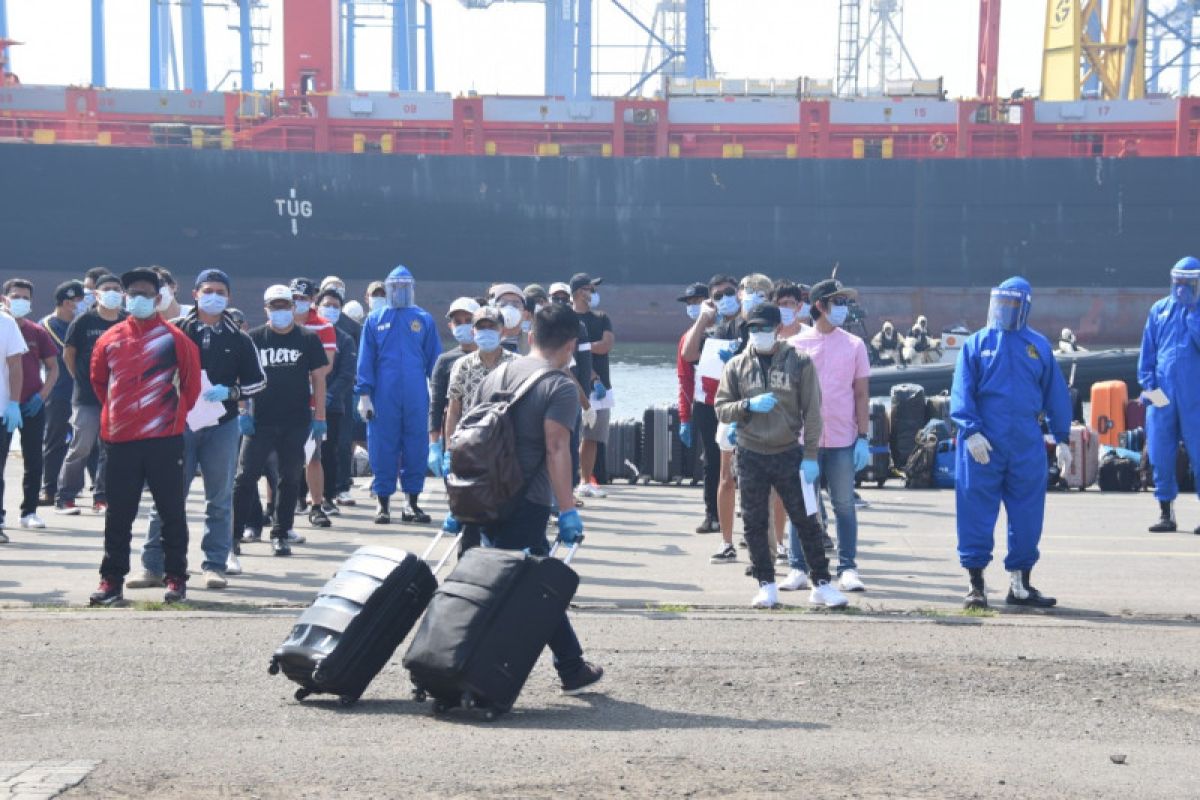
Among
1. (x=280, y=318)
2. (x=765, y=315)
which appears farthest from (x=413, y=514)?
(x=765, y=315)

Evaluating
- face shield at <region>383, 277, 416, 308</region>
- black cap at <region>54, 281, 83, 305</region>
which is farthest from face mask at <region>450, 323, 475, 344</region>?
black cap at <region>54, 281, 83, 305</region>

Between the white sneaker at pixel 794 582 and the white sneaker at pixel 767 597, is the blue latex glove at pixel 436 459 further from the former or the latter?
the white sneaker at pixel 794 582

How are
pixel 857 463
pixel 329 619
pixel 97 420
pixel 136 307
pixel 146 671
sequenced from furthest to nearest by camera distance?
pixel 97 420 → pixel 857 463 → pixel 136 307 → pixel 146 671 → pixel 329 619

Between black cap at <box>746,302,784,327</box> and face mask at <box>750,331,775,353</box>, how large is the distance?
0.06m

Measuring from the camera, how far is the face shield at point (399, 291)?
11.6m

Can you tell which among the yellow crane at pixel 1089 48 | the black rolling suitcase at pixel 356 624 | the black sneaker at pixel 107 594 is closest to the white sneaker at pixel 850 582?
the black rolling suitcase at pixel 356 624

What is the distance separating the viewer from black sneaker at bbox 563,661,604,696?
6.27 m

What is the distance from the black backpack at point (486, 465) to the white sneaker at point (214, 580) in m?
2.98

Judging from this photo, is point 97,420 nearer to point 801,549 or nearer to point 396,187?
point 801,549

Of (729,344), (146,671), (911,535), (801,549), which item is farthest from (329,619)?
(911,535)

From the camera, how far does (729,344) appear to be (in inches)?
404

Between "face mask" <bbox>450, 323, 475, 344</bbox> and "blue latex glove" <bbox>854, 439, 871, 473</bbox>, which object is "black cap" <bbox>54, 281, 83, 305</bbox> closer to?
"face mask" <bbox>450, 323, 475, 344</bbox>

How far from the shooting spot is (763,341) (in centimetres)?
809

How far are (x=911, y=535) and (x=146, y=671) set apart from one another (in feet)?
20.6
